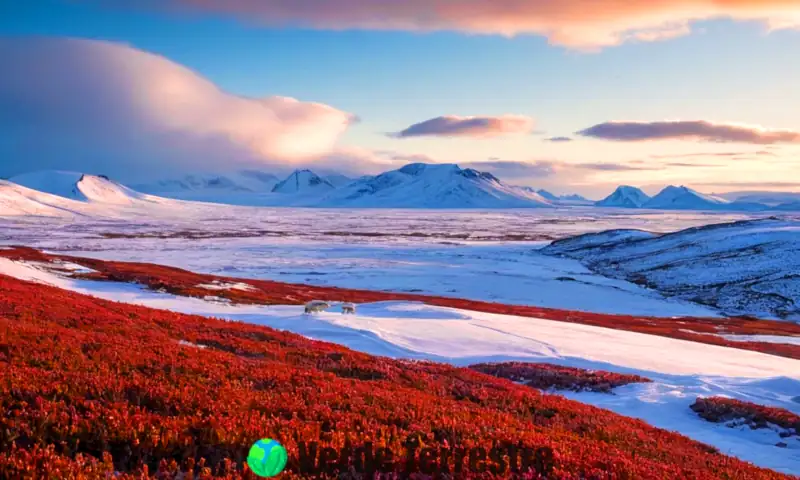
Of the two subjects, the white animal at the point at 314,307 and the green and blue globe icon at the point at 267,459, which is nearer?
the green and blue globe icon at the point at 267,459

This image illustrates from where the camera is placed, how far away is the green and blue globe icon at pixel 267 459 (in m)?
5.45

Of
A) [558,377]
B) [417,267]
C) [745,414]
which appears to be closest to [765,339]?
[558,377]

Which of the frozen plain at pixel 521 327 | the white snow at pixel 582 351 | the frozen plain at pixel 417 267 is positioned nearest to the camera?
the white snow at pixel 582 351

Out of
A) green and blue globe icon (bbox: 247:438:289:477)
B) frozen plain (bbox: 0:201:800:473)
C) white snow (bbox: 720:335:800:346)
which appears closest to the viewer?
green and blue globe icon (bbox: 247:438:289:477)

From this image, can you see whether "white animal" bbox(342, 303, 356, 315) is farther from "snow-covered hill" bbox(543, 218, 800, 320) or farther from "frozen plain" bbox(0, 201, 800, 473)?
"snow-covered hill" bbox(543, 218, 800, 320)

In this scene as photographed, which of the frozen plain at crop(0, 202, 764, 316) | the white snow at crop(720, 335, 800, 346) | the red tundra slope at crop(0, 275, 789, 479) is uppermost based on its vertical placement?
the red tundra slope at crop(0, 275, 789, 479)

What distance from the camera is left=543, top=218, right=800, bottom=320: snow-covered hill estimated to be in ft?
225

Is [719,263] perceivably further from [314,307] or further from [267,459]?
[267,459]

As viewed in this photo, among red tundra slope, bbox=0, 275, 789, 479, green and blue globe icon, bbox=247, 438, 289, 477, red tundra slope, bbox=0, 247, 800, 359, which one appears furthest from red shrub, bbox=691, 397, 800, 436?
red tundra slope, bbox=0, 247, 800, 359

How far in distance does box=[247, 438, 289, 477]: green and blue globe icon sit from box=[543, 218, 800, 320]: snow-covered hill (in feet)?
227

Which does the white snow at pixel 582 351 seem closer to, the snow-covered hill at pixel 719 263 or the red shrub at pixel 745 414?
the red shrub at pixel 745 414

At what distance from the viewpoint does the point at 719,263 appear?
83.4 metres

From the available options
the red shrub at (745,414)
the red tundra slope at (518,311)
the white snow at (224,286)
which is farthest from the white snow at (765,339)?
the white snow at (224,286)

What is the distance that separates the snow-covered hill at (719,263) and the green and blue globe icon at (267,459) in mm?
69102
